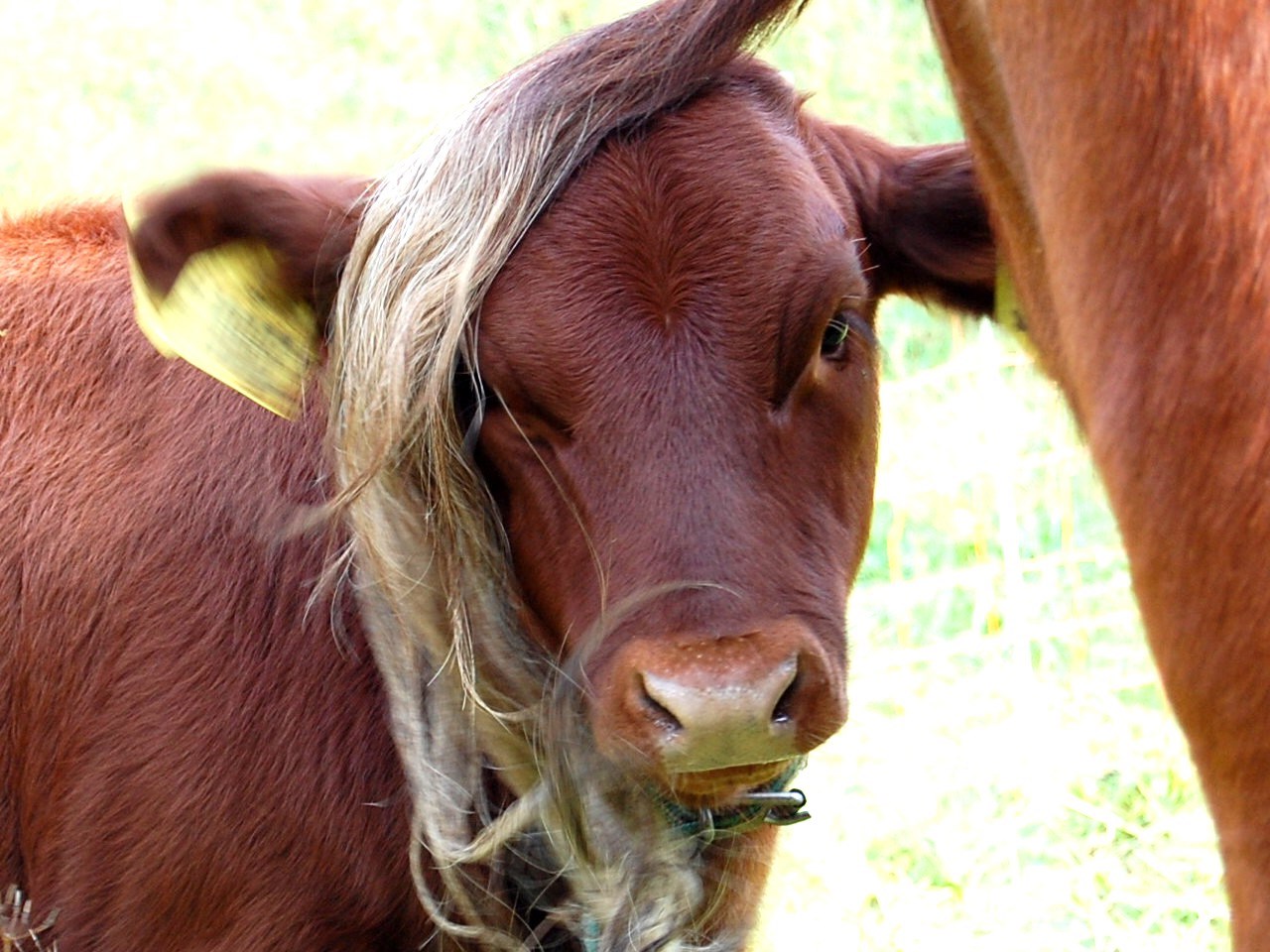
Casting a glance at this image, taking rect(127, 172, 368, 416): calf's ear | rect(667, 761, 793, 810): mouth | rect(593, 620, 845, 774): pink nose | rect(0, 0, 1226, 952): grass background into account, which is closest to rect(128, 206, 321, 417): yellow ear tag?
rect(127, 172, 368, 416): calf's ear

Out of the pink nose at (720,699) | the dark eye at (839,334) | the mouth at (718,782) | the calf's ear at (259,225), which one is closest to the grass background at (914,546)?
the calf's ear at (259,225)

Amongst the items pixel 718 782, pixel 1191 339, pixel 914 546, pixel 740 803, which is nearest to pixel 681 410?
pixel 718 782

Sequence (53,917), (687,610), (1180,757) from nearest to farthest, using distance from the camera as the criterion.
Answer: (687,610)
(53,917)
(1180,757)

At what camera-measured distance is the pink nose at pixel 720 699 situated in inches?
67.4

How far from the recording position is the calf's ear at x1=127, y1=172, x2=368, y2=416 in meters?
1.99

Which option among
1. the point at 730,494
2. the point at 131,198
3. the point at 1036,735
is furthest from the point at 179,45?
the point at 730,494

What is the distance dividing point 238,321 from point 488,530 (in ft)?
1.45

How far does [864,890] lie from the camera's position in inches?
143

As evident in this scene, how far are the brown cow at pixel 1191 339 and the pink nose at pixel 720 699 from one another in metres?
0.74

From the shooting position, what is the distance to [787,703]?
1782mm

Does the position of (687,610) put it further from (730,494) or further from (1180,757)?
(1180,757)

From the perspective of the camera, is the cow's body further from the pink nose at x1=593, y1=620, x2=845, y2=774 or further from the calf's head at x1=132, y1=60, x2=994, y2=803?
the pink nose at x1=593, y1=620, x2=845, y2=774

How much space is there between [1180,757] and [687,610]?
8.94 feet

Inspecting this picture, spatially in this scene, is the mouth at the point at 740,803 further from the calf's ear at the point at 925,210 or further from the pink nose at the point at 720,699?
the calf's ear at the point at 925,210
